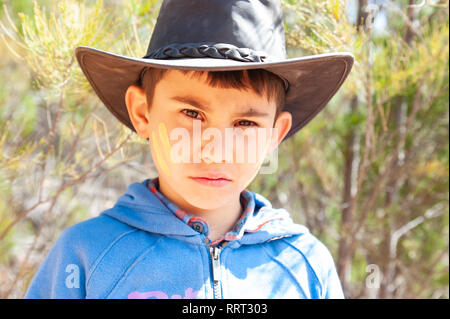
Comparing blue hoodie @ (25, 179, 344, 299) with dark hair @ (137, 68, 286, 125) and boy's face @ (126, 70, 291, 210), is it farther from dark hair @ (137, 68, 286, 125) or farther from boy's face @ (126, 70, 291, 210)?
dark hair @ (137, 68, 286, 125)

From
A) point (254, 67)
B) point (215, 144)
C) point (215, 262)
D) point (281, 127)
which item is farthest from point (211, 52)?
point (215, 262)

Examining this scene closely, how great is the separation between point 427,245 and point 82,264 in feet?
6.88

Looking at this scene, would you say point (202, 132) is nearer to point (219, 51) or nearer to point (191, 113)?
point (191, 113)

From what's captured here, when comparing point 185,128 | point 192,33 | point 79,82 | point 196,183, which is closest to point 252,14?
point 192,33

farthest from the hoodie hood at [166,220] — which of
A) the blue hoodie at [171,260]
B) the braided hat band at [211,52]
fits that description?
the braided hat band at [211,52]

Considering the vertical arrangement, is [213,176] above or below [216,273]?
above

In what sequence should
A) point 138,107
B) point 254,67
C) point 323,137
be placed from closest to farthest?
1. point 254,67
2. point 138,107
3. point 323,137

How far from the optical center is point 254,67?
42.5 inches

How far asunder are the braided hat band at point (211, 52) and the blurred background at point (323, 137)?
0.39 m

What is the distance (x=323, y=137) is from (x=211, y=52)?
154 centimetres

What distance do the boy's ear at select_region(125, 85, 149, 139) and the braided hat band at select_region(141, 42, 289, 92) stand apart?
0.17 metres

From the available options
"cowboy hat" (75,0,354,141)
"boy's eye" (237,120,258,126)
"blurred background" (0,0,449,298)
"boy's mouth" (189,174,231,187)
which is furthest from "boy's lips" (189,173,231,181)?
"blurred background" (0,0,449,298)

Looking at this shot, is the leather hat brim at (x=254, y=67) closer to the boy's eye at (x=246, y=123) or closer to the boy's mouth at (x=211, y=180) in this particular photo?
the boy's eye at (x=246, y=123)
